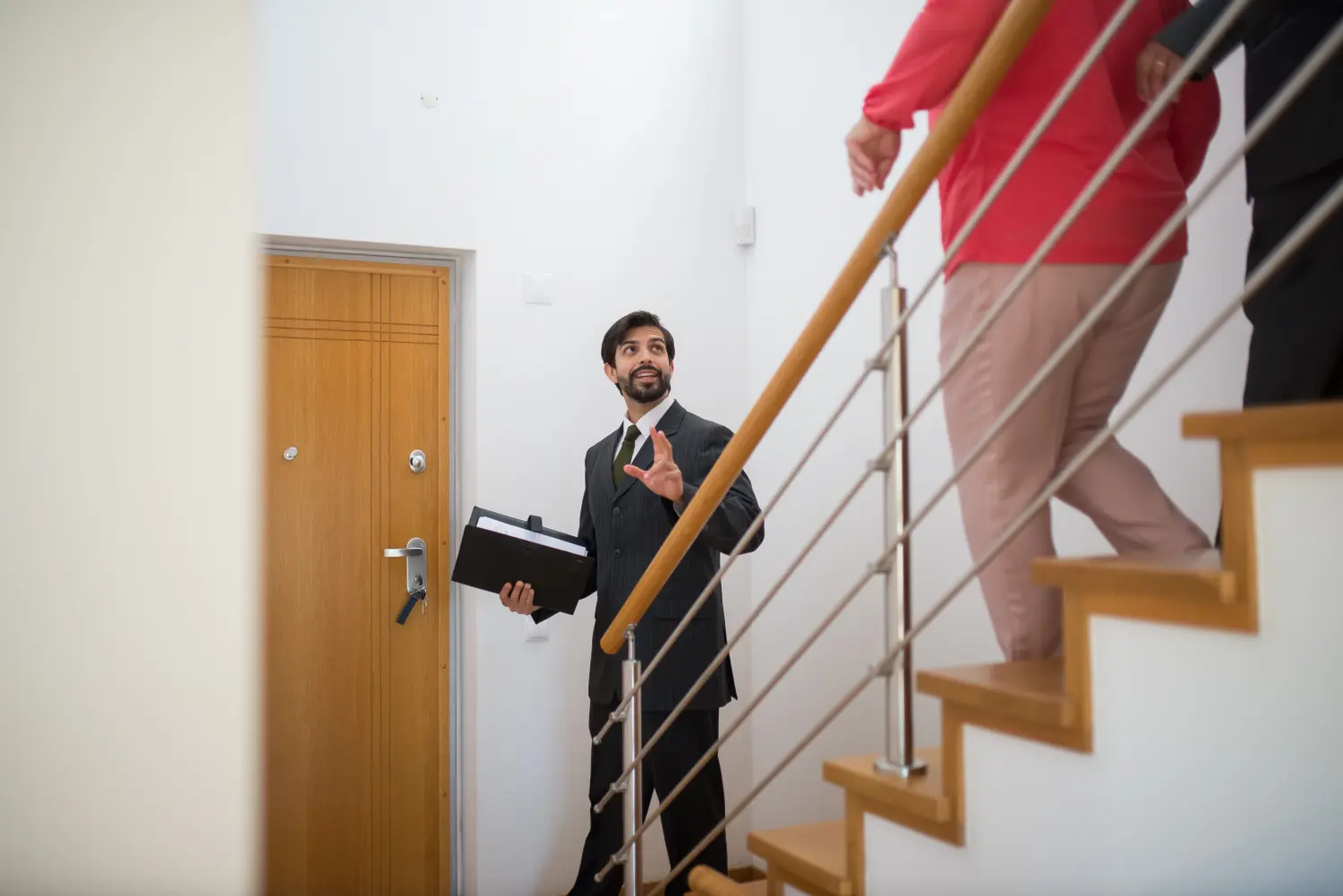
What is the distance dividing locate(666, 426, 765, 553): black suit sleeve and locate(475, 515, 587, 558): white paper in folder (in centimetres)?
28

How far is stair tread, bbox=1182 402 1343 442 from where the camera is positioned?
87cm

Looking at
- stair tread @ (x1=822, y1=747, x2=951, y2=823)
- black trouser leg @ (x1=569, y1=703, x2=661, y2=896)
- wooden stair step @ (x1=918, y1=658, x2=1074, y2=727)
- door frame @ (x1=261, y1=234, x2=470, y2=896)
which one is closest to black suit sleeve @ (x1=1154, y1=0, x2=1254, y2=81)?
wooden stair step @ (x1=918, y1=658, x2=1074, y2=727)

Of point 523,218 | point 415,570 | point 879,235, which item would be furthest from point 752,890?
point 523,218

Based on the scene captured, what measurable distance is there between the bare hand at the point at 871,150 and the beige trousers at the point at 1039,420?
0.22 m

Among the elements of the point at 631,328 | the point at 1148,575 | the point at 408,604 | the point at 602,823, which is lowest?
the point at 602,823

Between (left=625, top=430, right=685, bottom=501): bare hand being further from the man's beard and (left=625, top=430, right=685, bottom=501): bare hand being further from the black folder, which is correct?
the man's beard

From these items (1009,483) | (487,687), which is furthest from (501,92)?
(1009,483)

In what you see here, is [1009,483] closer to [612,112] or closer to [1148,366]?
[1148,366]

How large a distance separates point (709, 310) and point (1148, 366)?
5.64ft

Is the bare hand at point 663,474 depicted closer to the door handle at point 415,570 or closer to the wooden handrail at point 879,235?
the wooden handrail at point 879,235

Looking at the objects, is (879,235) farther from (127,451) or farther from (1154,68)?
(127,451)

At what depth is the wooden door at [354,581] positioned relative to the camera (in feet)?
9.66

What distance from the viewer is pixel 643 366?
9.04 feet

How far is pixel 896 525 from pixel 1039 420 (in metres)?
0.25
